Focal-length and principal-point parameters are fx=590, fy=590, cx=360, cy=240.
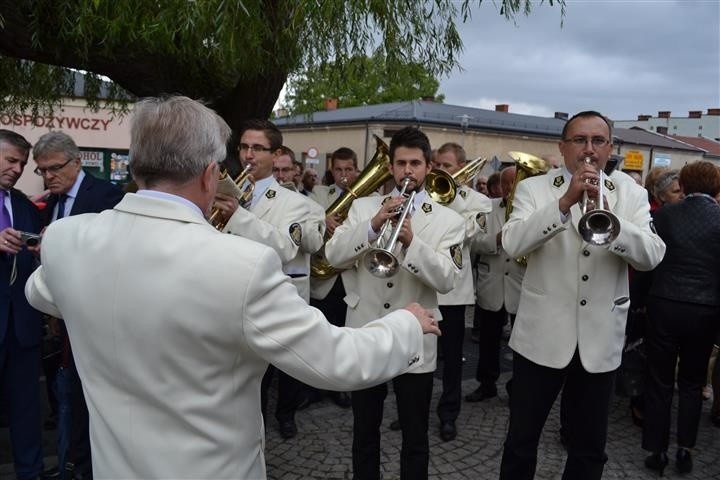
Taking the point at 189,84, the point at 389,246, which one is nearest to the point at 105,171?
the point at 189,84

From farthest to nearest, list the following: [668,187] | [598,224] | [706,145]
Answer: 1. [706,145]
2. [668,187]
3. [598,224]

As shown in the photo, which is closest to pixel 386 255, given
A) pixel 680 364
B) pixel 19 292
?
pixel 19 292

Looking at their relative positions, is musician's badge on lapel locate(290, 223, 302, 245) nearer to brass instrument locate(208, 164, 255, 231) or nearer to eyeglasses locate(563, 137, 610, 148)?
brass instrument locate(208, 164, 255, 231)

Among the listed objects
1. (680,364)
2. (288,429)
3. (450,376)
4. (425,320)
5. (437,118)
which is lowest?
(288,429)

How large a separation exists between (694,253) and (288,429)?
3278 mm

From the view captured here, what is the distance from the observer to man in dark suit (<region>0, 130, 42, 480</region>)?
3.59 meters

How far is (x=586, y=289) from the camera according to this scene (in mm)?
3166

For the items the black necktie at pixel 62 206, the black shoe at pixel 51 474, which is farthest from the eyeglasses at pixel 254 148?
the black shoe at pixel 51 474

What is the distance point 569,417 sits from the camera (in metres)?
3.32

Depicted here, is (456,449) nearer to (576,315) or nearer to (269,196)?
(576,315)

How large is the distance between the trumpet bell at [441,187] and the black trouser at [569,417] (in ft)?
6.75

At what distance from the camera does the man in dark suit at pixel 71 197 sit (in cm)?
369

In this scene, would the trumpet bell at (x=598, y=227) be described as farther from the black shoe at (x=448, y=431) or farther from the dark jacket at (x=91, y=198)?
the dark jacket at (x=91, y=198)

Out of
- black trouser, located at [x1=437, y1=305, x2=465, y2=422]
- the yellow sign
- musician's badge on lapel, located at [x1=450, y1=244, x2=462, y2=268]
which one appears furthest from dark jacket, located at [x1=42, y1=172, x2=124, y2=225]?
the yellow sign
